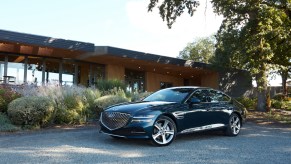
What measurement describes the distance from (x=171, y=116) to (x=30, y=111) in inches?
190

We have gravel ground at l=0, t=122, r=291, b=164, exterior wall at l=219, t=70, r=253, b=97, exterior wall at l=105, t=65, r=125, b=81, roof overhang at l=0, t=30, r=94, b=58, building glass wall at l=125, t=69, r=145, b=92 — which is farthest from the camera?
exterior wall at l=219, t=70, r=253, b=97

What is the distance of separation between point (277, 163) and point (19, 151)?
17.4ft

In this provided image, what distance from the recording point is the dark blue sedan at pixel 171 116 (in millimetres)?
7824

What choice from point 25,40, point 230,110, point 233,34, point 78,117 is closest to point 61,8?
point 25,40

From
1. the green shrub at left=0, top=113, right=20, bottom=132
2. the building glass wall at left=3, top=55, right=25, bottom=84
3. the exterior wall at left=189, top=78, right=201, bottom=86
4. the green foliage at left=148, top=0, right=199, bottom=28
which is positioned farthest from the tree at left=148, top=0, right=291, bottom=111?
the exterior wall at left=189, top=78, right=201, bottom=86

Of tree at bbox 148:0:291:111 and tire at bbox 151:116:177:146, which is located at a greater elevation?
tree at bbox 148:0:291:111

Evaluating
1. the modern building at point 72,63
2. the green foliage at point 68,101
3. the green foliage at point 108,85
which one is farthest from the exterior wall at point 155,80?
the green foliage at point 68,101

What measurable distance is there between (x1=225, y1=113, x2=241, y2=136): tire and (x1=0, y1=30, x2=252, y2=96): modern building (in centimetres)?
779

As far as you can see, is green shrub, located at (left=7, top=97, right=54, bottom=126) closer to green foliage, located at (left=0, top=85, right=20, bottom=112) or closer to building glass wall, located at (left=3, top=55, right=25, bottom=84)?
green foliage, located at (left=0, top=85, right=20, bottom=112)

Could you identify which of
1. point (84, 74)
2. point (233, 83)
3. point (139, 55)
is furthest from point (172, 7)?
point (233, 83)

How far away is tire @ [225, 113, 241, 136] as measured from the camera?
988cm

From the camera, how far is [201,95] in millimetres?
9594

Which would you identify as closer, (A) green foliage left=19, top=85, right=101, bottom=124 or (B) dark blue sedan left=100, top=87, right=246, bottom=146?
(B) dark blue sedan left=100, top=87, right=246, bottom=146

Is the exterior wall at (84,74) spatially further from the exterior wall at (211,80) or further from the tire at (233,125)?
the tire at (233,125)
